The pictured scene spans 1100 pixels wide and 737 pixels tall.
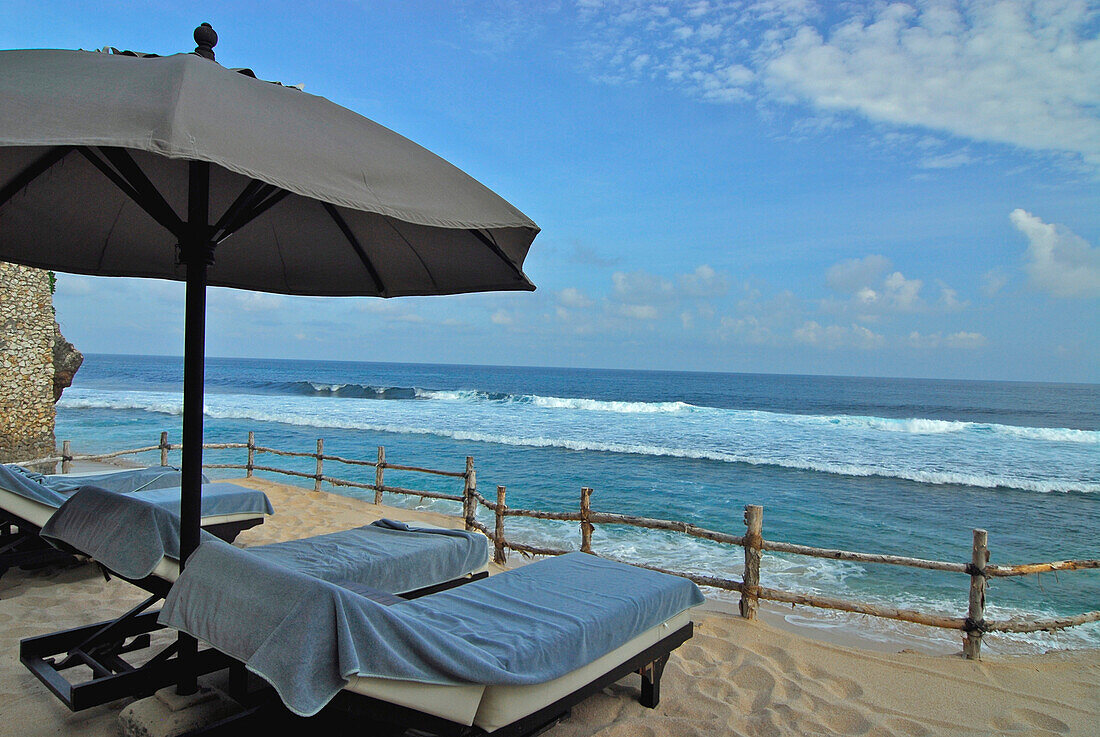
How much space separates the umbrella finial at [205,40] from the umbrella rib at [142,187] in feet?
1.35

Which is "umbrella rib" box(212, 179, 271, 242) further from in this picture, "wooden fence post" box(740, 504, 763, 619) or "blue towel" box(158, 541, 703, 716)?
"wooden fence post" box(740, 504, 763, 619)

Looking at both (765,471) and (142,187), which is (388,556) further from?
(765,471)

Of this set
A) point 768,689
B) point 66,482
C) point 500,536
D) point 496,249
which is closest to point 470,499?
point 500,536

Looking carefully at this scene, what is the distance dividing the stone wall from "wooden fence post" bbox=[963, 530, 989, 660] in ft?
37.1

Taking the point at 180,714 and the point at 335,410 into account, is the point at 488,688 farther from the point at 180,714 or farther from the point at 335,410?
the point at 335,410

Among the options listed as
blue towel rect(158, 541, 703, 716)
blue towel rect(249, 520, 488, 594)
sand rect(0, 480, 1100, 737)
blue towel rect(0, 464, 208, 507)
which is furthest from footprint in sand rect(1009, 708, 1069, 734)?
blue towel rect(0, 464, 208, 507)

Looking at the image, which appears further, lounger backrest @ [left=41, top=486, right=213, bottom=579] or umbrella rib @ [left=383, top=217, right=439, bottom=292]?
umbrella rib @ [left=383, top=217, right=439, bottom=292]

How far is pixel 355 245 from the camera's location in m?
2.86

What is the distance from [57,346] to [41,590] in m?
10.2

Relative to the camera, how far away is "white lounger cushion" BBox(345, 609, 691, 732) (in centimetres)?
177

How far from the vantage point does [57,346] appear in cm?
1175

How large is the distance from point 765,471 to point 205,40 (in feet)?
44.3

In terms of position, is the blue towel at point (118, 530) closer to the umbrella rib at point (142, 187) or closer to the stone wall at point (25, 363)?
the umbrella rib at point (142, 187)

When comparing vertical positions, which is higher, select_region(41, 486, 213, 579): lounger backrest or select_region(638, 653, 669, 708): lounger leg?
select_region(41, 486, 213, 579): lounger backrest
